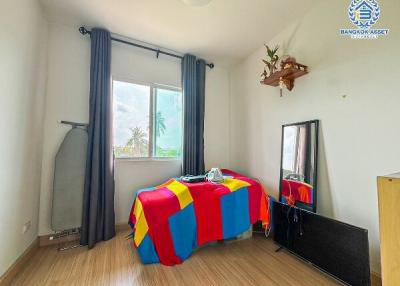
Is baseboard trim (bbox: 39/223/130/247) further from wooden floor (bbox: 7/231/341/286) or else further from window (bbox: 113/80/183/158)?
window (bbox: 113/80/183/158)

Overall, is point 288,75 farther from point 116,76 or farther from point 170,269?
point 170,269

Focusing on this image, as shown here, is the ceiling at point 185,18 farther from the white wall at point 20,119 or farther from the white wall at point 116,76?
the white wall at point 20,119

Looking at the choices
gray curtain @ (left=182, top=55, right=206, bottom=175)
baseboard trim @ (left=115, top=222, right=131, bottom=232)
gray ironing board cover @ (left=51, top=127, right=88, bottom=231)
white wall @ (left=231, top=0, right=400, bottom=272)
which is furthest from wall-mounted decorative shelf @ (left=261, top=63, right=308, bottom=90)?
baseboard trim @ (left=115, top=222, right=131, bottom=232)

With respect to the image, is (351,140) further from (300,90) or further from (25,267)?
(25,267)

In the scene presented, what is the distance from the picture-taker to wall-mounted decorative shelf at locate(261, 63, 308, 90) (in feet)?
6.62

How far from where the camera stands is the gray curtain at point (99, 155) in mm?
2137

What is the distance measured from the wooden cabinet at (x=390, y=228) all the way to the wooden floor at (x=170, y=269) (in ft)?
2.76

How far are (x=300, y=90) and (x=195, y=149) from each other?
1.60 metres

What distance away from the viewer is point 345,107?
174 centimetres

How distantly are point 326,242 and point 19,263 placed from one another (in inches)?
109

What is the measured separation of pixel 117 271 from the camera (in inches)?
65.3

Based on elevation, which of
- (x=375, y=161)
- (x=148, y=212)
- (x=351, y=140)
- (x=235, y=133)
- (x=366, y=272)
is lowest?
(x=366, y=272)

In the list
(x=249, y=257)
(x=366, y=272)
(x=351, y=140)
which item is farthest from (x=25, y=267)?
(x=351, y=140)

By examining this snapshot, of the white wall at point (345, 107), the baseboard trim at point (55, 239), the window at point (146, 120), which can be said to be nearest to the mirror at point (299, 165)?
the white wall at point (345, 107)
